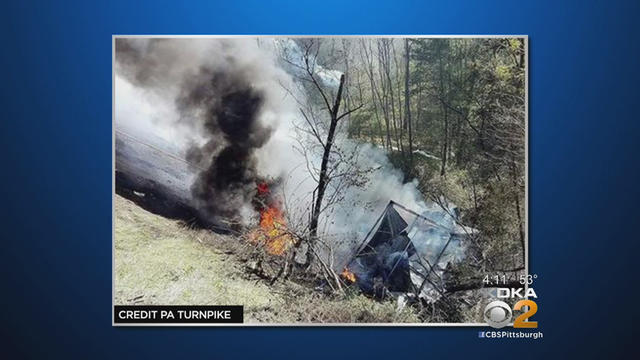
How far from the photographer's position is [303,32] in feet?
11.1

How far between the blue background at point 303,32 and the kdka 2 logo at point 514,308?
0.06m

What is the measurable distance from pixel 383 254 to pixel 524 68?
125cm

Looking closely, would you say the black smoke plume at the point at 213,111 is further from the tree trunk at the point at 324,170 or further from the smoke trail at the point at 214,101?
the tree trunk at the point at 324,170

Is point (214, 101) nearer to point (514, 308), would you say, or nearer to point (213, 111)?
point (213, 111)

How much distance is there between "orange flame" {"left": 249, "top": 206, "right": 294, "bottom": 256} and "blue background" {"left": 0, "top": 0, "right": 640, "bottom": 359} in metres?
0.50

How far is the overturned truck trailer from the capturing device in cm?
334

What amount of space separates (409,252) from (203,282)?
Result: 111 cm

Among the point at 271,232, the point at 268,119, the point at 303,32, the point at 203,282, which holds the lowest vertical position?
the point at 203,282
